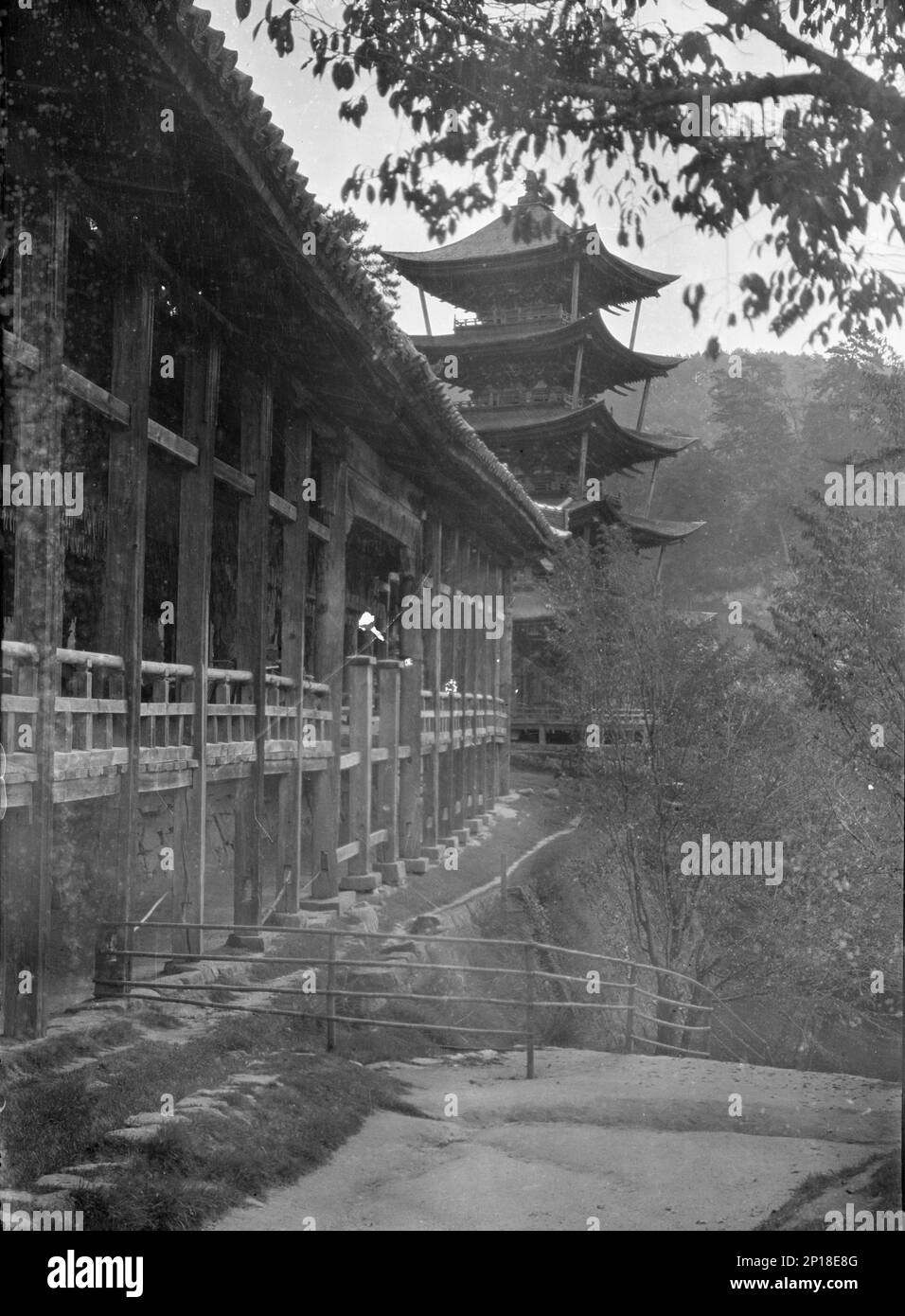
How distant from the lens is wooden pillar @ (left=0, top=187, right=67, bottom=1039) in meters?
5.40

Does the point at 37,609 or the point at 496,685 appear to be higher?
the point at 37,609

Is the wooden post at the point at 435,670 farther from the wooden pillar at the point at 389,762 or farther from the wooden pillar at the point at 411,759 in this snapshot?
the wooden pillar at the point at 389,762

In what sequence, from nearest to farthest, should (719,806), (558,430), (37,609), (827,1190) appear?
1. (827,1190)
2. (37,609)
3. (719,806)
4. (558,430)

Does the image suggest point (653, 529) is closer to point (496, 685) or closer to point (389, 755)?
point (389, 755)

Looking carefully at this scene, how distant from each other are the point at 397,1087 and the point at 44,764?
2578mm

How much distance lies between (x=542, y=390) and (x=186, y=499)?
42.4 feet

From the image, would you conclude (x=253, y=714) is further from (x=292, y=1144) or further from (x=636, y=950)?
(x=292, y=1144)

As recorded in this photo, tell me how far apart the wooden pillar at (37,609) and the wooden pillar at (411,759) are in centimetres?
743

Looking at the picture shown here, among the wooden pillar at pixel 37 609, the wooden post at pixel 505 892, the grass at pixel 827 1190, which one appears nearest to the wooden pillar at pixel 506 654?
the wooden post at pixel 505 892

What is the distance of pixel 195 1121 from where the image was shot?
4.89m

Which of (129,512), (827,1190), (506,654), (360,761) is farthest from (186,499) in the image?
(506,654)

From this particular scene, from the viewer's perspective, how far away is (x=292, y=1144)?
4973 mm

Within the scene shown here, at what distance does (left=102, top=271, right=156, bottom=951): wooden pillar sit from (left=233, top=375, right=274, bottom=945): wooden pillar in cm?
200
